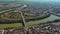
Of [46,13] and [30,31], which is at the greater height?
[46,13]

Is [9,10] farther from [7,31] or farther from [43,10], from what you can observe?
[43,10]

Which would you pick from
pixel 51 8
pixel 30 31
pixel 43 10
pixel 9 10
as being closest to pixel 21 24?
pixel 30 31

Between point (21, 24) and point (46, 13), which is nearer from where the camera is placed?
point (21, 24)

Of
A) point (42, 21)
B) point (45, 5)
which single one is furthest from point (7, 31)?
point (45, 5)

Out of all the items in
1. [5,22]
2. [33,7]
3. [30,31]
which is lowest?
[30,31]

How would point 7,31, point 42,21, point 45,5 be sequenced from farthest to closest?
point 45,5 < point 42,21 < point 7,31

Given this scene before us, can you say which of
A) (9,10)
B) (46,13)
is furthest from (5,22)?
(46,13)

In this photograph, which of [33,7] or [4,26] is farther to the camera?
[33,7]

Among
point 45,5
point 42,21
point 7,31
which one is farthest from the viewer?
point 45,5

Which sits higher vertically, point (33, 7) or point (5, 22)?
point (33, 7)
